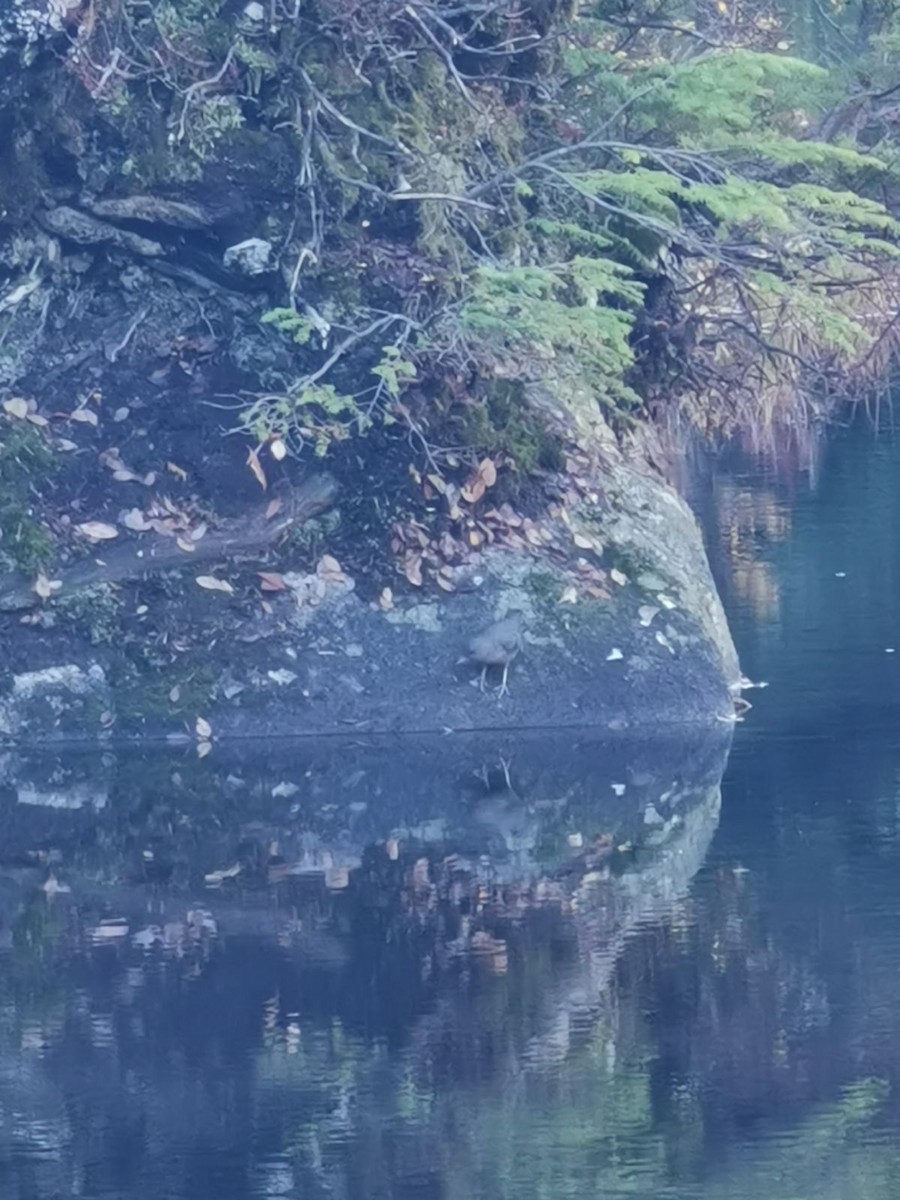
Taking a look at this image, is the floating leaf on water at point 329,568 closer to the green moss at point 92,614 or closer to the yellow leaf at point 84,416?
the green moss at point 92,614

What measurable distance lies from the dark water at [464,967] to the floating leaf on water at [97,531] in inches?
58.7

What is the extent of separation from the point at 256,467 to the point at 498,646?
1.79m

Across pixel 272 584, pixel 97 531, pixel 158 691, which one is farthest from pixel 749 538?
pixel 158 691

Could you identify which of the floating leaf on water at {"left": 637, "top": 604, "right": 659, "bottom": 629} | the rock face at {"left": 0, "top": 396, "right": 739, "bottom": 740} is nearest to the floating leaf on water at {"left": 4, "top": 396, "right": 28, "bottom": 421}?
the rock face at {"left": 0, "top": 396, "right": 739, "bottom": 740}

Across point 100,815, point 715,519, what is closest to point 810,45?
point 715,519

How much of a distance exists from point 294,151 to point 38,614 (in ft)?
10.1

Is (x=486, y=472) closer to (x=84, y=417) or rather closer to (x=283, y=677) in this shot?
(x=283, y=677)

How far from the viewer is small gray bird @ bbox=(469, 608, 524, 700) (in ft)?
38.8

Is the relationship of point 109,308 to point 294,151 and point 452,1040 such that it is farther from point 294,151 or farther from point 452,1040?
point 452,1040

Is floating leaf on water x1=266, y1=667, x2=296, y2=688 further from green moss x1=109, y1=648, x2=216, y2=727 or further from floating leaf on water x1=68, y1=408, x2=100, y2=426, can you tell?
floating leaf on water x1=68, y1=408, x2=100, y2=426

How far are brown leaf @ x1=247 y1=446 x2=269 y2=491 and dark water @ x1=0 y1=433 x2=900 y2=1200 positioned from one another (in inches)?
71.3

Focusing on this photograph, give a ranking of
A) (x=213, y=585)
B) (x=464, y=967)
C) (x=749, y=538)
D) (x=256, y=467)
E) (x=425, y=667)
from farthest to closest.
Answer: (x=749, y=538), (x=256, y=467), (x=213, y=585), (x=425, y=667), (x=464, y=967)

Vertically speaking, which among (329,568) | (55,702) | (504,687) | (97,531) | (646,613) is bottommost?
(55,702)

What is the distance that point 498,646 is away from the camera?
1186 cm
